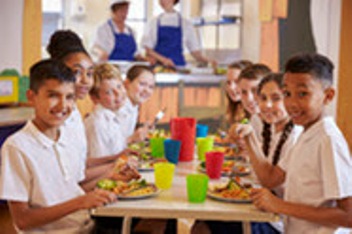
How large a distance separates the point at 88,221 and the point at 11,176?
0.41 meters

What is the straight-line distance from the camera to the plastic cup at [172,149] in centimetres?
231

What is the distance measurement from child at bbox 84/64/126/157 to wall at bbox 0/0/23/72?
3.22 meters

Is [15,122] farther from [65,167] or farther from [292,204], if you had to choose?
[292,204]

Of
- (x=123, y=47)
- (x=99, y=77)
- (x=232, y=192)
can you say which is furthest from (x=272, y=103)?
(x=123, y=47)

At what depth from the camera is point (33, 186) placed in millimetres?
1744

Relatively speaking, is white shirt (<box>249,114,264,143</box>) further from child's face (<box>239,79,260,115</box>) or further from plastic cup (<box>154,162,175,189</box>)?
plastic cup (<box>154,162,175,189</box>)

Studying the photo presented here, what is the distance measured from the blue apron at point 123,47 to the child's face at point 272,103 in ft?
11.7

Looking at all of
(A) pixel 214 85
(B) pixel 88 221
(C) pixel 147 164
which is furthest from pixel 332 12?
(B) pixel 88 221

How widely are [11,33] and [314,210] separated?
4.89 meters

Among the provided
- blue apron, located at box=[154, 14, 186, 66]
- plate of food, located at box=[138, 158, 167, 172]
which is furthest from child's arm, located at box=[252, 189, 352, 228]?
blue apron, located at box=[154, 14, 186, 66]

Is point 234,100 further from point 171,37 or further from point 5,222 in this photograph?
point 171,37

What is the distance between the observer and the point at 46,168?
5.86 feet

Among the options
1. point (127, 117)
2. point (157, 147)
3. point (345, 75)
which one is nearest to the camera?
point (157, 147)

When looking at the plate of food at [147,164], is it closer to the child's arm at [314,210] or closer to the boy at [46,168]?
the boy at [46,168]
